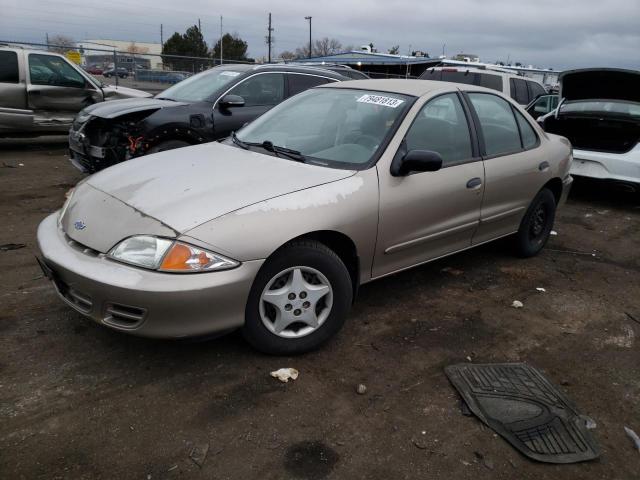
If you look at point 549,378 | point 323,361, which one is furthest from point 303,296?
point 549,378

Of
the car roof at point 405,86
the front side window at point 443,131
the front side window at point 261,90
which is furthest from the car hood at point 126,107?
the front side window at point 443,131

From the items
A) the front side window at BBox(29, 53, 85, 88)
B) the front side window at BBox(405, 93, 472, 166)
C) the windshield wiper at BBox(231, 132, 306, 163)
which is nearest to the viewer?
the windshield wiper at BBox(231, 132, 306, 163)

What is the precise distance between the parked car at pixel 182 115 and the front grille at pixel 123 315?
379 cm

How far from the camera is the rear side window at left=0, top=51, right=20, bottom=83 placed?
28.7ft

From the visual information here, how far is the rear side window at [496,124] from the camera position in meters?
4.30

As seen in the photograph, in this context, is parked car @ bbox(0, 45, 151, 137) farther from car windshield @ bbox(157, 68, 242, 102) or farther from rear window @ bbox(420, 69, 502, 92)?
rear window @ bbox(420, 69, 502, 92)

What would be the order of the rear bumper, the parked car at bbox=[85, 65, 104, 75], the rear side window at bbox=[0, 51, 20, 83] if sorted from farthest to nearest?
the parked car at bbox=[85, 65, 104, 75] → the rear side window at bbox=[0, 51, 20, 83] → the rear bumper

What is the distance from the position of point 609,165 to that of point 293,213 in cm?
584

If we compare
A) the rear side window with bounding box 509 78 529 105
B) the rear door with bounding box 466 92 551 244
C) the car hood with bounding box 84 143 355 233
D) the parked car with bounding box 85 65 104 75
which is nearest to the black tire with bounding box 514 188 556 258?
the rear door with bounding box 466 92 551 244

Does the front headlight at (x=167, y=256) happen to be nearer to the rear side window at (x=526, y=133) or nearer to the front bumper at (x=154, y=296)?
the front bumper at (x=154, y=296)

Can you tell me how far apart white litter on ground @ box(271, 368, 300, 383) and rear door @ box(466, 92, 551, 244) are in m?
2.08

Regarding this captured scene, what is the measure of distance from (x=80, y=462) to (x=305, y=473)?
97 cm

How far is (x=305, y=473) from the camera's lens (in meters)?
2.30

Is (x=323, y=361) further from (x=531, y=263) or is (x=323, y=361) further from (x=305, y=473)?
(x=531, y=263)
